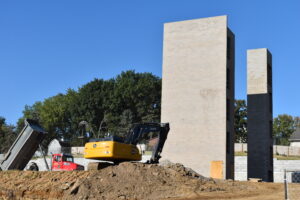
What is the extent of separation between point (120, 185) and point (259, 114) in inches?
937

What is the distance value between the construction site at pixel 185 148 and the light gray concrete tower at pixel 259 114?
0.10 metres

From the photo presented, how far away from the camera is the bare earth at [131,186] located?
1952 centimetres

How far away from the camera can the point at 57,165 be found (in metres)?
36.6

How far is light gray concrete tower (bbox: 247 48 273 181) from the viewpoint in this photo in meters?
39.4

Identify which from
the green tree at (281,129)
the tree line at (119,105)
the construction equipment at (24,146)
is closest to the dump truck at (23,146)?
the construction equipment at (24,146)

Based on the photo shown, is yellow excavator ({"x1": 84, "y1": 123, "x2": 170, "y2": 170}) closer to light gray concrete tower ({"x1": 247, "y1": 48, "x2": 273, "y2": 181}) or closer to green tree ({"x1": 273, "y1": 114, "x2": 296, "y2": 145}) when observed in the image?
light gray concrete tower ({"x1": 247, "y1": 48, "x2": 273, "y2": 181})

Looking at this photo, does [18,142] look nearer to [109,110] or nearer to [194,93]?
[194,93]

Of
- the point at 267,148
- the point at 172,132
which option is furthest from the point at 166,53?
the point at 267,148

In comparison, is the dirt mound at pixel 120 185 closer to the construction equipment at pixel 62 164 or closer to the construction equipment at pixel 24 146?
the construction equipment at pixel 24 146

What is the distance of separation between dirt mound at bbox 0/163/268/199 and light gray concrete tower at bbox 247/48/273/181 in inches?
654

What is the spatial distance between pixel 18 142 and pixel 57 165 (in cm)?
1147

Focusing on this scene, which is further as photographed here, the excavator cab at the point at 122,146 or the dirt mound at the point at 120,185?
the excavator cab at the point at 122,146

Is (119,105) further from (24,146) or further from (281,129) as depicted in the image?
(24,146)

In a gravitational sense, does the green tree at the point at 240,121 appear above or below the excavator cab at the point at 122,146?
above
